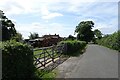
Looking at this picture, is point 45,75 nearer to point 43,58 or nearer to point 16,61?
point 16,61

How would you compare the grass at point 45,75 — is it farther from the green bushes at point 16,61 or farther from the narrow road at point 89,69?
the green bushes at point 16,61

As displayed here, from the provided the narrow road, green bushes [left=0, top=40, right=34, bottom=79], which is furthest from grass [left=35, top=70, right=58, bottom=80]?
green bushes [left=0, top=40, right=34, bottom=79]

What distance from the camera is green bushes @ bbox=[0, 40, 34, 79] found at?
9269 millimetres

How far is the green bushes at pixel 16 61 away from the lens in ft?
30.4

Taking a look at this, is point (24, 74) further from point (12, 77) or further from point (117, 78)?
point (117, 78)

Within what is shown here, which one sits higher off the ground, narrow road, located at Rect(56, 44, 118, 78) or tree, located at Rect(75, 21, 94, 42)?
tree, located at Rect(75, 21, 94, 42)

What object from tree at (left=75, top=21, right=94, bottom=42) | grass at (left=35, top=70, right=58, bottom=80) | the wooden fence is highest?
tree at (left=75, top=21, right=94, bottom=42)

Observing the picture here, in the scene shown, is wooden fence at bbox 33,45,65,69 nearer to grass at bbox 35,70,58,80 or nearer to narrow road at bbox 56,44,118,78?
grass at bbox 35,70,58,80

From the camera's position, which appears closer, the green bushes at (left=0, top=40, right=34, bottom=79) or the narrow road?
the green bushes at (left=0, top=40, right=34, bottom=79)

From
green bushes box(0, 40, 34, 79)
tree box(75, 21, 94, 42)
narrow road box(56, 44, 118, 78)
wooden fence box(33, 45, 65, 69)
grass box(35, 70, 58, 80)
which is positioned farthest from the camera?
tree box(75, 21, 94, 42)

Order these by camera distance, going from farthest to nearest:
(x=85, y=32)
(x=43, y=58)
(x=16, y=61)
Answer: (x=85, y=32), (x=43, y=58), (x=16, y=61)

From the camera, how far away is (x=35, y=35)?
12169 centimetres

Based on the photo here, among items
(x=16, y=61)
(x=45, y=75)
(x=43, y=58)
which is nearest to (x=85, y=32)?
(x=43, y=58)

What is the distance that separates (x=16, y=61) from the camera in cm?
968
